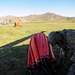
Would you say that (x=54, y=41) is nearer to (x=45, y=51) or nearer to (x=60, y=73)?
(x=45, y=51)

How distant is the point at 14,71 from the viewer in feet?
26.6

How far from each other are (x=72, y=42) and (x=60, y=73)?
1.73 meters

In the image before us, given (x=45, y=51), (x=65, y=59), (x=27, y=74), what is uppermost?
(x=45, y=51)

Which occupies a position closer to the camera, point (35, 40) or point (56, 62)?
point (35, 40)

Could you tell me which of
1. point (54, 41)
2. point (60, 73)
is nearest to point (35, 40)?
point (54, 41)

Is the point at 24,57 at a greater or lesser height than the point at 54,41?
lesser

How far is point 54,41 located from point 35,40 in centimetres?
94

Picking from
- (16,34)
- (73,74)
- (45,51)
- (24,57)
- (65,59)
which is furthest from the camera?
(16,34)

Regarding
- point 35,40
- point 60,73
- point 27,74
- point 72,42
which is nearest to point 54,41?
point 72,42

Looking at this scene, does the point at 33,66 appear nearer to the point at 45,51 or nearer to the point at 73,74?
the point at 45,51

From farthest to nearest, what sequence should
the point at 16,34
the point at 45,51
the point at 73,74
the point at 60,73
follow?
1. the point at 16,34
2. the point at 60,73
3. the point at 45,51
4. the point at 73,74

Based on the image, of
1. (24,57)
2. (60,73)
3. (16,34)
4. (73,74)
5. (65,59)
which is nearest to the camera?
(73,74)

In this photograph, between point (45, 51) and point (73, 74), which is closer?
point (73, 74)

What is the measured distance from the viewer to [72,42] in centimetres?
584
